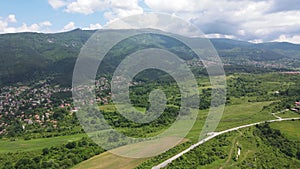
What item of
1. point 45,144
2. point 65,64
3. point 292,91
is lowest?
point 45,144

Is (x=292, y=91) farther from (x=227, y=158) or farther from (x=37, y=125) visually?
(x=37, y=125)

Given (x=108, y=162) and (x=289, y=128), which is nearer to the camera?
(x=108, y=162)

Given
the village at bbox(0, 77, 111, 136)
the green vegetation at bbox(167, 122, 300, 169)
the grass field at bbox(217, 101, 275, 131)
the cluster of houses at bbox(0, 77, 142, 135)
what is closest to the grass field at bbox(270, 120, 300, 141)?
the green vegetation at bbox(167, 122, 300, 169)

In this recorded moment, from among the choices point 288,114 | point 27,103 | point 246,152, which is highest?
point 288,114

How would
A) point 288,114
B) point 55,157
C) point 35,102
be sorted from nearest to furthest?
point 55,157 < point 288,114 < point 35,102

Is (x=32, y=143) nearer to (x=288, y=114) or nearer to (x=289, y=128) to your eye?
(x=289, y=128)

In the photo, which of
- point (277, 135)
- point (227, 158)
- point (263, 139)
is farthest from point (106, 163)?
point (277, 135)

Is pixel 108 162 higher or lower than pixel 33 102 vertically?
lower

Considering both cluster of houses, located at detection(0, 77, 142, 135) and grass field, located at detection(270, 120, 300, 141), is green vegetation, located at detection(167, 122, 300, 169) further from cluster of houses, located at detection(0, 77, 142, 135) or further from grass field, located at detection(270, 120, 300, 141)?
cluster of houses, located at detection(0, 77, 142, 135)

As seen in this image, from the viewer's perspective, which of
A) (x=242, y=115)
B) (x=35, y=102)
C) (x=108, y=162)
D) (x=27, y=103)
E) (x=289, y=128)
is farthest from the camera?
(x=35, y=102)

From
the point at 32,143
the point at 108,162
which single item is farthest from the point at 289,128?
the point at 32,143
